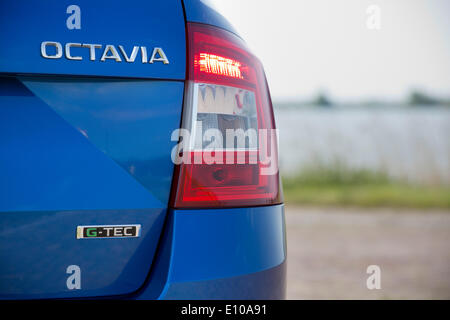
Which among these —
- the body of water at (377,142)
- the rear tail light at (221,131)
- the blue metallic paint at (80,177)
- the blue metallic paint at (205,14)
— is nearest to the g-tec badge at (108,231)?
the blue metallic paint at (80,177)

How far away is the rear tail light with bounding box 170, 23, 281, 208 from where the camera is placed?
1.30 m

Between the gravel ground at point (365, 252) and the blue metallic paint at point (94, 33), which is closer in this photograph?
the blue metallic paint at point (94, 33)

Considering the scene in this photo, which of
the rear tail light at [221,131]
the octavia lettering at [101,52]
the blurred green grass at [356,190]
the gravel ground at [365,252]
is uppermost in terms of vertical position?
the octavia lettering at [101,52]

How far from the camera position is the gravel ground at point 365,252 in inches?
141

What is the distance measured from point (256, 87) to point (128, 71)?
0.43 metres

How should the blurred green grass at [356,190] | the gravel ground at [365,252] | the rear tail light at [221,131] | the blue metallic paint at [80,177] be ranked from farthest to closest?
the blurred green grass at [356,190] < the gravel ground at [365,252] < the rear tail light at [221,131] < the blue metallic paint at [80,177]

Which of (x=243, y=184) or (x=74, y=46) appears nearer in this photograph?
(x=74, y=46)

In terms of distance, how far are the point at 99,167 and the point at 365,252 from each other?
403 cm

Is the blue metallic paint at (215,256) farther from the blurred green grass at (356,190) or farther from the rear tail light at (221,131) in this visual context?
the blurred green grass at (356,190)

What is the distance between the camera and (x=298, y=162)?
902 cm

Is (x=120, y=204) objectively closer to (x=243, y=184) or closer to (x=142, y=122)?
(x=142, y=122)

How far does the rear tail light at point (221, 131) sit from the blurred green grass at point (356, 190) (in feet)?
20.4

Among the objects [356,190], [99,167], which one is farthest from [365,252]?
[99,167]
